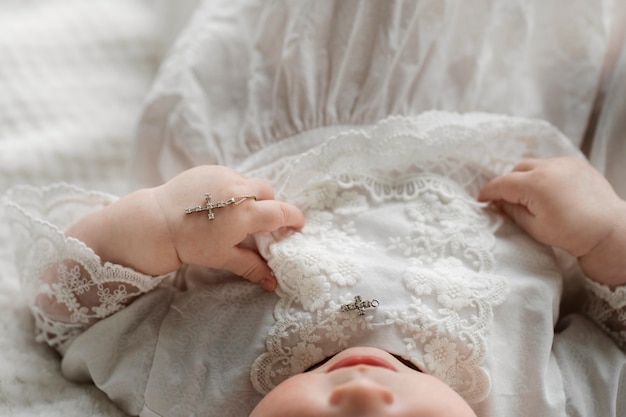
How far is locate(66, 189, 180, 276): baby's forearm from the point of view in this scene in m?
1.02

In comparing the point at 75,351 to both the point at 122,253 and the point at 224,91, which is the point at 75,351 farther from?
the point at 224,91

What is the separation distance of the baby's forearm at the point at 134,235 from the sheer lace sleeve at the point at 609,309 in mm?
681

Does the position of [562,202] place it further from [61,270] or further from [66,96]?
[66,96]

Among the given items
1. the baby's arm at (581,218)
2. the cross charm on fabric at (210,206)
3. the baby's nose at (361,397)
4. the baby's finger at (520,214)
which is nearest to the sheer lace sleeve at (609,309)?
the baby's arm at (581,218)

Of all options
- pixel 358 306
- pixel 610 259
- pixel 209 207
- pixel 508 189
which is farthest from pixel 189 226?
pixel 610 259

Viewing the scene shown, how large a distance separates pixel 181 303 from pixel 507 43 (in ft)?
2.49

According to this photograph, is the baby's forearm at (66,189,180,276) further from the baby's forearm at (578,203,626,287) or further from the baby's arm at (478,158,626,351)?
the baby's forearm at (578,203,626,287)

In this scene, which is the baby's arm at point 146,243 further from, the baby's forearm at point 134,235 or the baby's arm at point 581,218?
the baby's arm at point 581,218

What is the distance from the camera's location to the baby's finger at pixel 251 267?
1040mm

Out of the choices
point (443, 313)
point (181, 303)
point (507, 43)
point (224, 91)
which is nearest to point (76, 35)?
point (224, 91)

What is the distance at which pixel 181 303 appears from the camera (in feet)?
3.61

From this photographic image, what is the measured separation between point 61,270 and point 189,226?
0.21m

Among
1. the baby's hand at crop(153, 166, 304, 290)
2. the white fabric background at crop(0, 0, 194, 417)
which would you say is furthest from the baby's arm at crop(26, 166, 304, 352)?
the white fabric background at crop(0, 0, 194, 417)

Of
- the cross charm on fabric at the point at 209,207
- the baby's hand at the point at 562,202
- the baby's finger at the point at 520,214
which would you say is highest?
the cross charm on fabric at the point at 209,207
